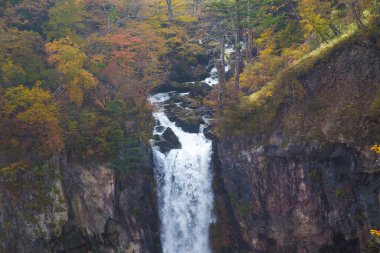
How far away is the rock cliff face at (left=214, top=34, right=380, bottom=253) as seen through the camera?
18.1 meters

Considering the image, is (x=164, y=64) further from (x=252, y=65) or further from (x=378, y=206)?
(x=378, y=206)

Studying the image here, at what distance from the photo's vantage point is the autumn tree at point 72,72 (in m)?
23.5

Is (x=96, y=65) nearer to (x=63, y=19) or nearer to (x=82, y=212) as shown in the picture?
(x=63, y=19)

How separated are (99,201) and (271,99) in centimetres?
1175

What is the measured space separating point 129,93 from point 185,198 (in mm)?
7791

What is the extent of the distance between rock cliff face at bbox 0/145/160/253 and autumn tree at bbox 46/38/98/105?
417 centimetres

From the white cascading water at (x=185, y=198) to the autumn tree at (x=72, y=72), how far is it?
6106 millimetres

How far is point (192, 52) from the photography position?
3634cm

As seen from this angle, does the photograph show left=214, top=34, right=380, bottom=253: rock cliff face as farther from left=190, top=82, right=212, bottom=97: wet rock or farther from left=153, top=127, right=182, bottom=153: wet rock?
left=190, top=82, right=212, bottom=97: wet rock

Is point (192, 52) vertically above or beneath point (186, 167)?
above

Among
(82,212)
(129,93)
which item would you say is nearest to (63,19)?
(129,93)

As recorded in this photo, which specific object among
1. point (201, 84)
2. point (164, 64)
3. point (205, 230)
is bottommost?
point (205, 230)

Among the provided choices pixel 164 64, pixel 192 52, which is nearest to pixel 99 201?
pixel 164 64

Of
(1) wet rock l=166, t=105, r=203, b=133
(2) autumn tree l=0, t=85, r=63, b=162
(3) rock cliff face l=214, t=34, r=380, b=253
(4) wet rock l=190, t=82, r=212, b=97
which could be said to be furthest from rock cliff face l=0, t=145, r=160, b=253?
(4) wet rock l=190, t=82, r=212, b=97
